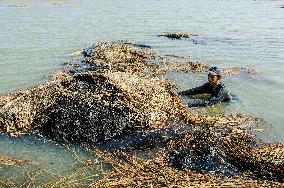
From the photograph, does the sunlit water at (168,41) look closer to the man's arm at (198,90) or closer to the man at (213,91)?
the man at (213,91)

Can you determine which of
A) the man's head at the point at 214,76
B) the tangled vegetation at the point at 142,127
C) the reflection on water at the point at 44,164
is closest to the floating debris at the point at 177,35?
the man's head at the point at 214,76

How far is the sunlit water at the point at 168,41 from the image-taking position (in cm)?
1096

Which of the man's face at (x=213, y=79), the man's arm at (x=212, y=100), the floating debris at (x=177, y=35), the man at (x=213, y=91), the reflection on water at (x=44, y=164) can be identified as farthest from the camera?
the floating debris at (x=177, y=35)

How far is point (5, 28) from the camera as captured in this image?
69.7ft

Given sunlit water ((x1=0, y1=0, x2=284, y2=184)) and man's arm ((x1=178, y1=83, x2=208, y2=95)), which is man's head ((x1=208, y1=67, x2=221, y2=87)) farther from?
sunlit water ((x1=0, y1=0, x2=284, y2=184))

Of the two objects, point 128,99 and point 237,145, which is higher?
point 128,99

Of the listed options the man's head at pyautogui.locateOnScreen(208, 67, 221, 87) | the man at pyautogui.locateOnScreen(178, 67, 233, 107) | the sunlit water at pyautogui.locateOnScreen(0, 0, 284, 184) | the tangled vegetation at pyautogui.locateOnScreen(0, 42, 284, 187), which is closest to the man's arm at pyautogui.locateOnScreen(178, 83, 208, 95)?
the man at pyautogui.locateOnScreen(178, 67, 233, 107)

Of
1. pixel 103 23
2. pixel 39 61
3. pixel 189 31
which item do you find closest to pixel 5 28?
pixel 103 23

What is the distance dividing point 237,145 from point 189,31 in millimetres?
15763

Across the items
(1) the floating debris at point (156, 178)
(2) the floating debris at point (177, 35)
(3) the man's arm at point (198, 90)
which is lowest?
(1) the floating debris at point (156, 178)

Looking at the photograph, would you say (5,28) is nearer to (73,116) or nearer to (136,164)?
(73,116)

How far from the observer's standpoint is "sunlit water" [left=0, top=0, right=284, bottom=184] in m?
11.0

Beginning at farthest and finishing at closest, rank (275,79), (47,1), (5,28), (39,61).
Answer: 1. (47,1)
2. (5,28)
3. (39,61)
4. (275,79)

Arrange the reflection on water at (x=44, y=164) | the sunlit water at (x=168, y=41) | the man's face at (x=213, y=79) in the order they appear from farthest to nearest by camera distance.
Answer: the sunlit water at (x=168, y=41), the man's face at (x=213, y=79), the reflection on water at (x=44, y=164)
